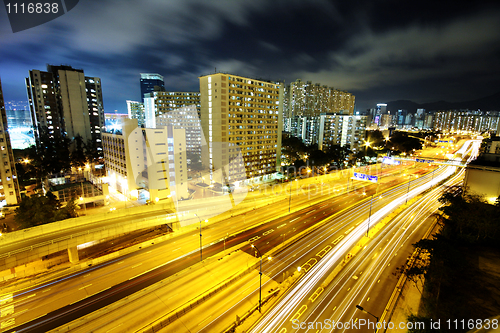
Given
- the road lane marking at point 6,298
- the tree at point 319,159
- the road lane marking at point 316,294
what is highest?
the tree at point 319,159

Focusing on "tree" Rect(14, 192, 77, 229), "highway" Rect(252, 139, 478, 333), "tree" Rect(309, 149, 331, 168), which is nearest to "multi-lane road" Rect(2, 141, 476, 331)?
"highway" Rect(252, 139, 478, 333)

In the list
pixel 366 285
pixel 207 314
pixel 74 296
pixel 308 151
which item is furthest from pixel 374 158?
pixel 74 296

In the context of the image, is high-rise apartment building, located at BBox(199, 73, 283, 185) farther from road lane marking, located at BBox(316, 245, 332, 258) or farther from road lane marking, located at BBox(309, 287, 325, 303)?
road lane marking, located at BBox(309, 287, 325, 303)

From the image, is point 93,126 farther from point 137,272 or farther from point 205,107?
point 137,272

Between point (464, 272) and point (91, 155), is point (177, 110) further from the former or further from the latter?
point (464, 272)

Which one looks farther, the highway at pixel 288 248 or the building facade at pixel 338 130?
the building facade at pixel 338 130

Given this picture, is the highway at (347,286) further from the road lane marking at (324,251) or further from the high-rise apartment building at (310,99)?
the high-rise apartment building at (310,99)

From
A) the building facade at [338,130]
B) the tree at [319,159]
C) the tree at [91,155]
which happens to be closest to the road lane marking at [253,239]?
the tree at [319,159]
